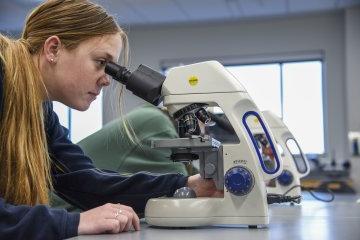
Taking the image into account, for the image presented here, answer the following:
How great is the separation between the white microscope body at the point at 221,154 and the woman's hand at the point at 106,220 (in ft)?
0.26

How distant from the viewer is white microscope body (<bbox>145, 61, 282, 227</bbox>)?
954 mm

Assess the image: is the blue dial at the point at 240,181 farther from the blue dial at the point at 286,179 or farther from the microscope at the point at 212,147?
the blue dial at the point at 286,179

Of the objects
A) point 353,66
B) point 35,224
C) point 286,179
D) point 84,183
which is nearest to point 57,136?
point 84,183

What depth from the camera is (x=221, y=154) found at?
0.99 m

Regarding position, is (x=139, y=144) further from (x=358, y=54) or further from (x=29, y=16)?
(x=358, y=54)

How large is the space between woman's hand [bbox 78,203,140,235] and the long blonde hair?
19 cm

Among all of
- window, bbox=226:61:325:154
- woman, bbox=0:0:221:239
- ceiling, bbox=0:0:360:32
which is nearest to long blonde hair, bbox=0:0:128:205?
woman, bbox=0:0:221:239

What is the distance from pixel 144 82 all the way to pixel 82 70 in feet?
0.67

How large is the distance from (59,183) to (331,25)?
458 cm

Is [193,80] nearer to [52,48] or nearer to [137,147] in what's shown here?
[52,48]

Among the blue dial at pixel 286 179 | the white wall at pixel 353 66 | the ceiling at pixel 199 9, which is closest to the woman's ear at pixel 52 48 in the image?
the blue dial at pixel 286 179

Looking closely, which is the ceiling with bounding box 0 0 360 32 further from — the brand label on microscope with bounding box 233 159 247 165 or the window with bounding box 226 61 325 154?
the brand label on microscope with bounding box 233 159 247 165

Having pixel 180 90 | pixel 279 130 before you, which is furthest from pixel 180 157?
pixel 279 130

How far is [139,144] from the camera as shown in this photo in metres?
1.55
